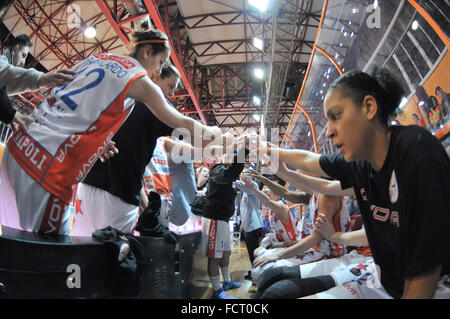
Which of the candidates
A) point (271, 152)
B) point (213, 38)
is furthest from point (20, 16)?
point (271, 152)

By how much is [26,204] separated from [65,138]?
284mm

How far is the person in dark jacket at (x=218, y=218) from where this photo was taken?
3305 millimetres

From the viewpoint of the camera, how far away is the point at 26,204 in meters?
1.01

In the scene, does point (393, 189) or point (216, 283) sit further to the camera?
point (216, 283)

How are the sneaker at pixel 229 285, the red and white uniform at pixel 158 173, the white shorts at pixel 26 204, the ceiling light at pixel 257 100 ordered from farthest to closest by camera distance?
the ceiling light at pixel 257 100
the sneaker at pixel 229 285
the red and white uniform at pixel 158 173
the white shorts at pixel 26 204

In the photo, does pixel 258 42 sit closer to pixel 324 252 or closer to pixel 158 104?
pixel 324 252

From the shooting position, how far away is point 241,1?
7.55m

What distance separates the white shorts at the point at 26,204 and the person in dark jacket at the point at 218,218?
2273 mm

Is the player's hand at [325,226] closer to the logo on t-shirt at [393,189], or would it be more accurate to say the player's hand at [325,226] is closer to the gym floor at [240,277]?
the logo on t-shirt at [393,189]

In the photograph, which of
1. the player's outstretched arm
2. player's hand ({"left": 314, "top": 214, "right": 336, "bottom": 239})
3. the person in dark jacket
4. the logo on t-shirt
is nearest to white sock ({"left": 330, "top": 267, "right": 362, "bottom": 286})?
player's hand ({"left": 314, "top": 214, "right": 336, "bottom": 239})

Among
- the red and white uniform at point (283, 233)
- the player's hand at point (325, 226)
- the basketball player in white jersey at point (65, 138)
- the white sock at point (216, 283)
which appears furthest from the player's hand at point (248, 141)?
the white sock at point (216, 283)

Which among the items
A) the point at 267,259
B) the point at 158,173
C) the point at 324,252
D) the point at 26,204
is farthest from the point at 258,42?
the point at 26,204

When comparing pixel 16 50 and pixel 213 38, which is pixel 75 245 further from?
pixel 213 38
